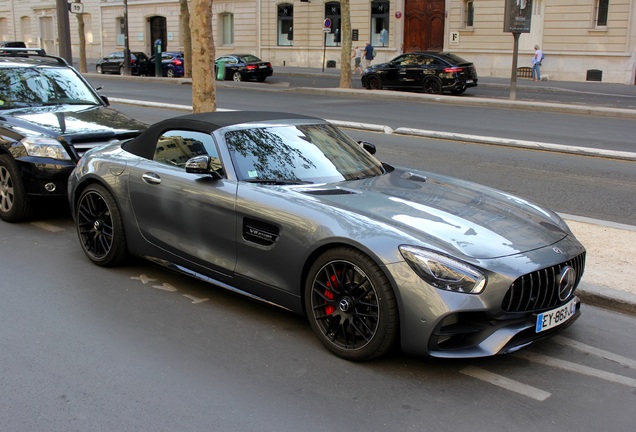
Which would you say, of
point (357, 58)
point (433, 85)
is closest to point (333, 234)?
point (433, 85)

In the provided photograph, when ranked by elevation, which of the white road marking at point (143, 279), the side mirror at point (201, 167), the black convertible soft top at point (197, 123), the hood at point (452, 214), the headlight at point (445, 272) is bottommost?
the white road marking at point (143, 279)

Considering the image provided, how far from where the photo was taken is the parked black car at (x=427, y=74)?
88.8 feet

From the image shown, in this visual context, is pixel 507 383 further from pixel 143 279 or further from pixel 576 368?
pixel 143 279

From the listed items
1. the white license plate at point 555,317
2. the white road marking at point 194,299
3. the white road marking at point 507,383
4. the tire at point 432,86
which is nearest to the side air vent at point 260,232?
the white road marking at point 194,299

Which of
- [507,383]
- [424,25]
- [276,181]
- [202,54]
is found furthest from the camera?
[424,25]

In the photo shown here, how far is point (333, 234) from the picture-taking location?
4.27 metres

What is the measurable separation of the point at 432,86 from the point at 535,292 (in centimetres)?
2445

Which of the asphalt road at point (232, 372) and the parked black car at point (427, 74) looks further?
the parked black car at point (427, 74)

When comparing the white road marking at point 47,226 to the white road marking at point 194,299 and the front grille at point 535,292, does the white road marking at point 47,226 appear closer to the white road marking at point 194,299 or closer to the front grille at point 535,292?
the white road marking at point 194,299

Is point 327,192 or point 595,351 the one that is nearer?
point 595,351

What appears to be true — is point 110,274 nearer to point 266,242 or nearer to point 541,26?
point 266,242

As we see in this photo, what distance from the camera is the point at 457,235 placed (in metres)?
4.22

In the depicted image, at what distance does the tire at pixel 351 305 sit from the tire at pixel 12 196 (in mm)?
4284

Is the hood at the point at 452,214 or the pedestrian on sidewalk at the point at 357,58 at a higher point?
the pedestrian on sidewalk at the point at 357,58
